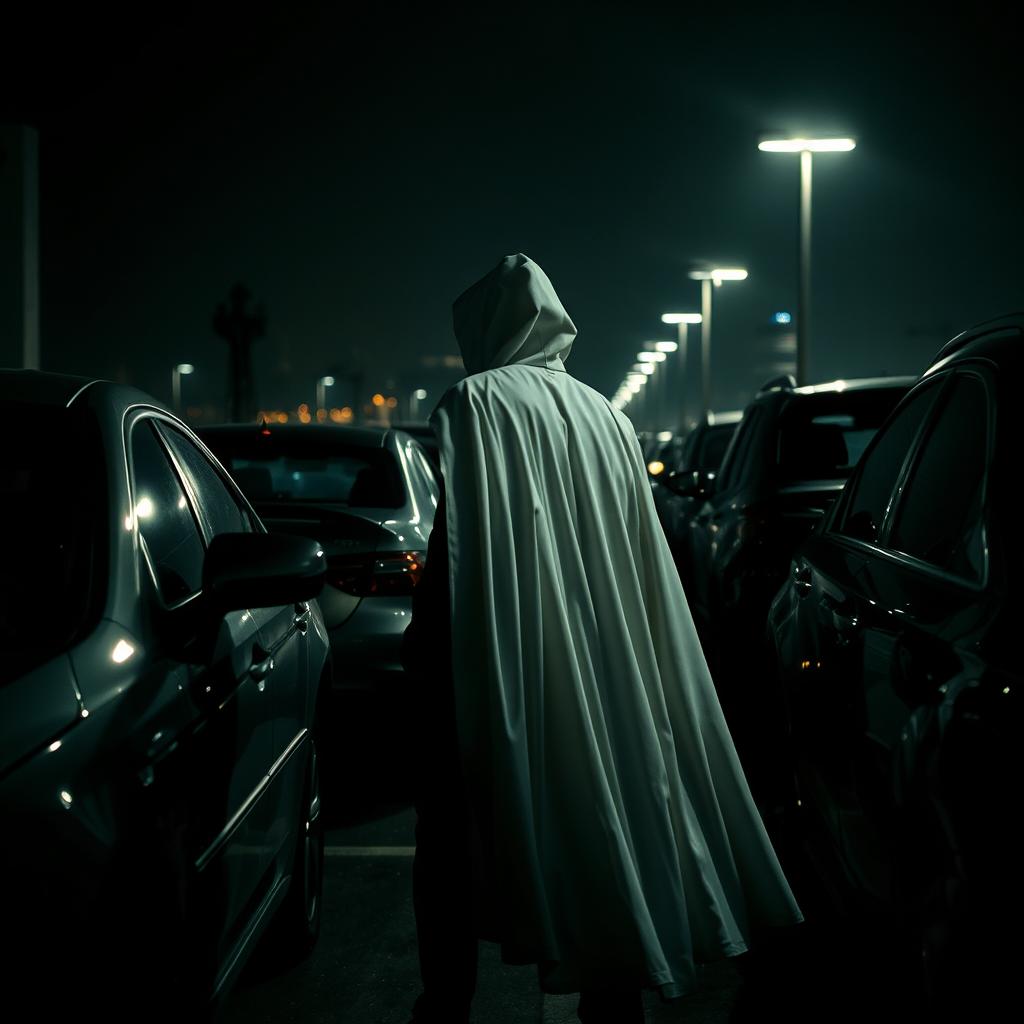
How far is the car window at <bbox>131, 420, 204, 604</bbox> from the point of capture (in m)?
2.87

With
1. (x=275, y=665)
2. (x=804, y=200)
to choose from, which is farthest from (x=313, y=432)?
(x=804, y=200)

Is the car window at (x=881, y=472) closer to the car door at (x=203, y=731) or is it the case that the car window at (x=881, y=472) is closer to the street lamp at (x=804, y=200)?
the car door at (x=203, y=731)

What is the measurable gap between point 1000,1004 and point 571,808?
1113 millimetres

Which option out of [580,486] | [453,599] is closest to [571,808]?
[453,599]

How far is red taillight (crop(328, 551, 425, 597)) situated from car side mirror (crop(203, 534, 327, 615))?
345 cm

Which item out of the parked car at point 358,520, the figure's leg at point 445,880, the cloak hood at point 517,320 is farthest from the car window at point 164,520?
the parked car at point 358,520

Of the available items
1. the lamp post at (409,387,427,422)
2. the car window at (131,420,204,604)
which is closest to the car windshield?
the car window at (131,420,204,604)

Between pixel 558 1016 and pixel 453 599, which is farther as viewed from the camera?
pixel 558 1016

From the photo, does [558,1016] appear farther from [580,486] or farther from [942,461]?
[942,461]

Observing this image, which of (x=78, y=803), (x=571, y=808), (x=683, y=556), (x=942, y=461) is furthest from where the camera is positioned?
(x=683, y=556)

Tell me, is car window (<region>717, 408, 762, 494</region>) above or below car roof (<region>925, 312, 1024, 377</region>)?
below

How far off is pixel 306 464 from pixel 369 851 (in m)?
2.88

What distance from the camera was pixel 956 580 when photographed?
2.53 metres

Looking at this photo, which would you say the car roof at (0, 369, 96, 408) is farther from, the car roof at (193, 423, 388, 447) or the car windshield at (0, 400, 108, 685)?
the car roof at (193, 423, 388, 447)
